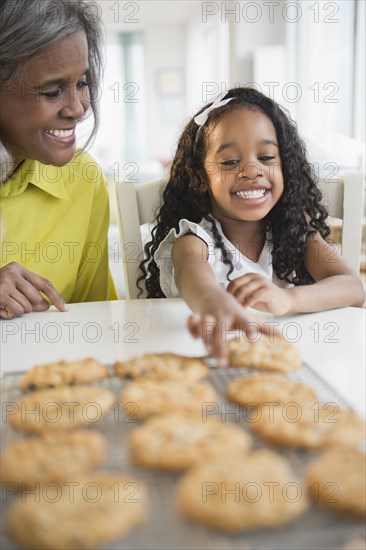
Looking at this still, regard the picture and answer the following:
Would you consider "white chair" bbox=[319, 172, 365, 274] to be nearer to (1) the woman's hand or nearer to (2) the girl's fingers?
(2) the girl's fingers

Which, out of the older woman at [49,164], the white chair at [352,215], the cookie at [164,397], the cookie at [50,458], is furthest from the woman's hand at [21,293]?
the white chair at [352,215]

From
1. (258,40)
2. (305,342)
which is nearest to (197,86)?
(258,40)

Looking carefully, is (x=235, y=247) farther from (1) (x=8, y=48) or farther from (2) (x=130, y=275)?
(1) (x=8, y=48)

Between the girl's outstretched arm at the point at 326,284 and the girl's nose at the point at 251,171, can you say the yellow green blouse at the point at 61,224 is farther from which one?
the girl's outstretched arm at the point at 326,284

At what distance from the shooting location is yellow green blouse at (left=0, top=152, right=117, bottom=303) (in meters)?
1.36

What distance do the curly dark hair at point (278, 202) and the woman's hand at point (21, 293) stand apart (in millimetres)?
379

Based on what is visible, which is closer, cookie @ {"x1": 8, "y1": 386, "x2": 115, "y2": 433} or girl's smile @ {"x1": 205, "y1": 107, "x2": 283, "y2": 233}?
cookie @ {"x1": 8, "y1": 386, "x2": 115, "y2": 433}

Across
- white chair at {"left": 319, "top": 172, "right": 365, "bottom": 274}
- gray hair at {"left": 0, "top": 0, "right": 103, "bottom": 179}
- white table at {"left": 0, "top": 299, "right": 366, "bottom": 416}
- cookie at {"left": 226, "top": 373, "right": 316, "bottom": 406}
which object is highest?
gray hair at {"left": 0, "top": 0, "right": 103, "bottom": 179}

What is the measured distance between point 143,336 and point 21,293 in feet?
0.88

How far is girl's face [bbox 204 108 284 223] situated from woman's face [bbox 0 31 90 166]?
32 cm

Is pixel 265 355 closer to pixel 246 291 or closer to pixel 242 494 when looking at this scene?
pixel 246 291

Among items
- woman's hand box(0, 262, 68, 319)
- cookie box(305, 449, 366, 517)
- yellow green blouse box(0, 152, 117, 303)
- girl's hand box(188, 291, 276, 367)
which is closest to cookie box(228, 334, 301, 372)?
girl's hand box(188, 291, 276, 367)

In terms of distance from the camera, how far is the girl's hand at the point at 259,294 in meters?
0.99

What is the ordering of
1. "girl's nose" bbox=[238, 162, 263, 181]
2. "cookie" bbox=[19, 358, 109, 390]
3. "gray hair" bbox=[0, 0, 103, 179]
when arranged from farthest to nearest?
"girl's nose" bbox=[238, 162, 263, 181] → "gray hair" bbox=[0, 0, 103, 179] → "cookie" bbox=[19, 358, 109, 390]
